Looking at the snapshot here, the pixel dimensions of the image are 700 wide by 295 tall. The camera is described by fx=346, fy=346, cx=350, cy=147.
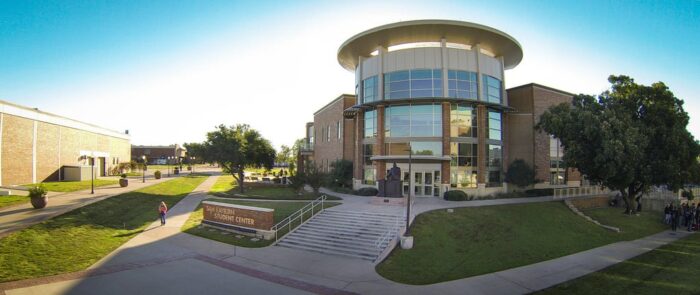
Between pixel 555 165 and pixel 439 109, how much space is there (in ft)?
55.0

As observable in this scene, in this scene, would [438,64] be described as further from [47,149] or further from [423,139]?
[47,149]

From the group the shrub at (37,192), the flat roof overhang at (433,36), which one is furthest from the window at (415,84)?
the shrub at (37,192)

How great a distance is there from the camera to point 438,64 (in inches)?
1257

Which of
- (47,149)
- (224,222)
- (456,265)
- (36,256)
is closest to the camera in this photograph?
(36,256)

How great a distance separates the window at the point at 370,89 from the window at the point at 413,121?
2.04 metres

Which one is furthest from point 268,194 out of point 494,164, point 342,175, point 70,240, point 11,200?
point 494,164

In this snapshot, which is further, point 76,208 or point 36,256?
point 76,208

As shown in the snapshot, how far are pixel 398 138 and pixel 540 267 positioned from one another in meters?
19.1

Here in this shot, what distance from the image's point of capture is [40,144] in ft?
123

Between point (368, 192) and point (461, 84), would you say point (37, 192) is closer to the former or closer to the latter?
point (368, 192)

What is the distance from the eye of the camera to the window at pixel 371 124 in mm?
34794

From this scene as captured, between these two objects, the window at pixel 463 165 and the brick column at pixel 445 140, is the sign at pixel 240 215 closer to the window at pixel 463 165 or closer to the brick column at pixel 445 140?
the brick column at pixel 445 140

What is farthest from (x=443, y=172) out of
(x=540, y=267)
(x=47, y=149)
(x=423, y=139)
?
(x=47, y=149)

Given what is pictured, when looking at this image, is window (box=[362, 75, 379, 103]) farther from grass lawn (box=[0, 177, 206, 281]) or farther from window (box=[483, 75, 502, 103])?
grass lawn (box=[0, 177, 206, 281])
